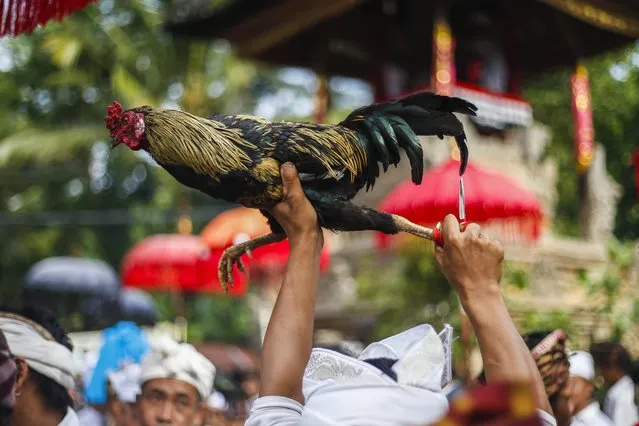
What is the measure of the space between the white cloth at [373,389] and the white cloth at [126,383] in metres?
2.70

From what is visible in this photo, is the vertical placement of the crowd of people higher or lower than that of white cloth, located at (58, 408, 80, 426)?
higher

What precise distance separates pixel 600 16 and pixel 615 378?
6.90 metres

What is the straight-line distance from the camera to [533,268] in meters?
10.6

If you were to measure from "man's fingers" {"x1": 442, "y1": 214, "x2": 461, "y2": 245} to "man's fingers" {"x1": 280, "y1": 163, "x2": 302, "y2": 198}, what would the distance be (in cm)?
39

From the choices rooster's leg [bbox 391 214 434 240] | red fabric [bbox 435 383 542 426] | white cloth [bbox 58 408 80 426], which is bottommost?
white cloth [bbox 58 408 80 426]

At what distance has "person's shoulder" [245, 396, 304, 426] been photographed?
6.86 feet

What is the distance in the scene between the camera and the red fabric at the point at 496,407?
1243mm

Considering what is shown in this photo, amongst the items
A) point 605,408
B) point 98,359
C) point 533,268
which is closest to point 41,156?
point 533,268

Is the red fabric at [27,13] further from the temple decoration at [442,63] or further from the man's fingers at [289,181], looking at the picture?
the temple decoration at [442,63]

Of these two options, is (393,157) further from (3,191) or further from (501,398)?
(3,191)

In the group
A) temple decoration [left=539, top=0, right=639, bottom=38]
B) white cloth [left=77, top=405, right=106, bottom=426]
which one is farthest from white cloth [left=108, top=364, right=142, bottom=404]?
temple decoration [left=539, top=0, right=639, bottom=38]

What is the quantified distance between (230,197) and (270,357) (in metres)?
0.47

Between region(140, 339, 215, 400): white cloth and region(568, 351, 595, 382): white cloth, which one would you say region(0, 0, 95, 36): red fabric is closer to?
region(140, 339, 215, 400): white cloth

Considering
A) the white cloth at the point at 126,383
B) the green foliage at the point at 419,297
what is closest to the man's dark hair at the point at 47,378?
the white cloth at the point at 126,383
